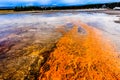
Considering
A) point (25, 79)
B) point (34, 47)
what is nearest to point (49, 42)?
point (34, 47)

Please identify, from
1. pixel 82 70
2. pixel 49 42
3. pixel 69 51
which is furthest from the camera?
pixel 49 42

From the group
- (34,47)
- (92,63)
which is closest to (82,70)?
(92,63)

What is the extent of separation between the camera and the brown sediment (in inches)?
245

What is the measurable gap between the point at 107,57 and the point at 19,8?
233 ft

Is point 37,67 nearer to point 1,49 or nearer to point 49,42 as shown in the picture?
point 1,49

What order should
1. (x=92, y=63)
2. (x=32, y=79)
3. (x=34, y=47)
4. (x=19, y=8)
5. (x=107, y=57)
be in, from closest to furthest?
1. (x=32, y=79)
2. (x=92, y=63)
3. (x=107, y=57)
4. (x=34, y=47)
5. (x=19, y=8)

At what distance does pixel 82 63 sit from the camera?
740 centimetres

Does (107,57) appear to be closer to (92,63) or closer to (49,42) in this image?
(92,63)

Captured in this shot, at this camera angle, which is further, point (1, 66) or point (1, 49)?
point (1, 49)

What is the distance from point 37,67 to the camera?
22.7 ft

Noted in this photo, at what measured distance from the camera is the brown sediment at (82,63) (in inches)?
245

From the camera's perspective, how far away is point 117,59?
776 centimetres

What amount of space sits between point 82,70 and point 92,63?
0.85m

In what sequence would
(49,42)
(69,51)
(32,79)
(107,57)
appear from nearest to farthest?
(32,79), (107,57), (69,51), (49,42)
